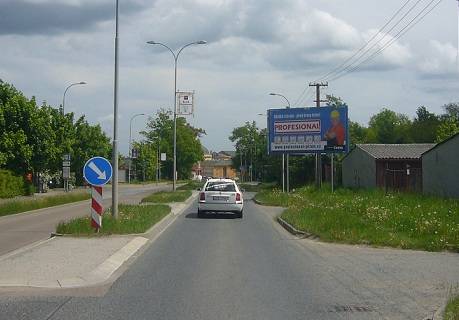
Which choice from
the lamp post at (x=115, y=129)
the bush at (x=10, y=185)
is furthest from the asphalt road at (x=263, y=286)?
the bush at (x=10, y=185)

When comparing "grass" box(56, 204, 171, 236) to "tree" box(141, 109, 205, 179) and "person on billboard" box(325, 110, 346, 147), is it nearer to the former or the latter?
"person on billboard" box(325, 110, 346, 147)

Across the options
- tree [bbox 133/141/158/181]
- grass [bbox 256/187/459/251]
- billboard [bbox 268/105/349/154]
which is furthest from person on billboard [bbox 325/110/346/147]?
tree [bbox 133/141/158/181]

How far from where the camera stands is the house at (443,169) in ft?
111

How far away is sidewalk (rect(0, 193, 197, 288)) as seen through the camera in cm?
1005

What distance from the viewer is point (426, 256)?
46.6 feet

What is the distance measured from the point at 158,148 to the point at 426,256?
10863 cm

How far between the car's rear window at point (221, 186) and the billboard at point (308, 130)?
20.9 metres

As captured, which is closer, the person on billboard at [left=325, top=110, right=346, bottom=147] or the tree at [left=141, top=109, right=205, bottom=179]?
the person on billboard at [left=325, top=110, right=346, bottom=147]

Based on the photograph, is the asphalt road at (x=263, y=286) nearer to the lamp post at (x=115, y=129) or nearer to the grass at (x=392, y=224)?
the grass at (x=392, y=224)

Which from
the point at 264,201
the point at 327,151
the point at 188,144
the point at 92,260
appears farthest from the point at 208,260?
the point at 188,144

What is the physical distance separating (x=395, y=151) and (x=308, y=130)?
31.5 ft

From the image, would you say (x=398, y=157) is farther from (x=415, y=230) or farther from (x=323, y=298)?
(x=323, y=298)

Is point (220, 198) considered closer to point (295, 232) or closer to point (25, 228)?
point (295, 232)

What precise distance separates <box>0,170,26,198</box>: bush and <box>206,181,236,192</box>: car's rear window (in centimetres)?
2091
